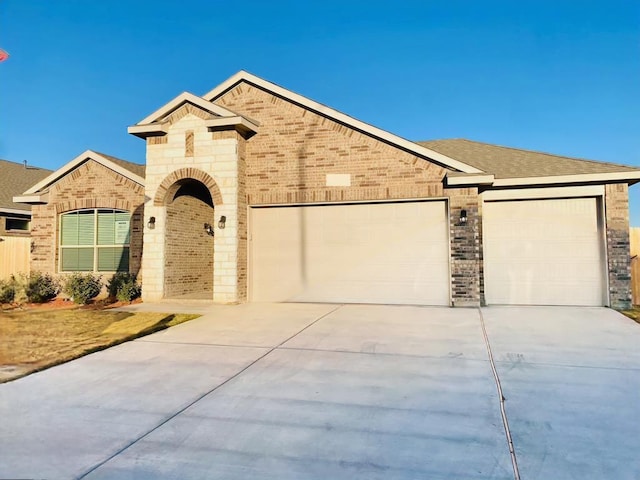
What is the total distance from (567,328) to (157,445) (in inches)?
306

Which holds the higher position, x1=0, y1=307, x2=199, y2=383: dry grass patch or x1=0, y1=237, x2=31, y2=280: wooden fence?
x1=0, y1=237, x2=31, y2=280: wooden fence

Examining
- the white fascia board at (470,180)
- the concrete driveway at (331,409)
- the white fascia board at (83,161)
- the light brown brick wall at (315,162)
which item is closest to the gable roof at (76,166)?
the white fascia board at (83,161)

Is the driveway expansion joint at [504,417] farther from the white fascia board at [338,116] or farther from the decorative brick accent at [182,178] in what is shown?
the decorative brick accent at [182,178]

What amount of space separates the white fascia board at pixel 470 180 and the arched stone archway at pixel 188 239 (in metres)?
6.41

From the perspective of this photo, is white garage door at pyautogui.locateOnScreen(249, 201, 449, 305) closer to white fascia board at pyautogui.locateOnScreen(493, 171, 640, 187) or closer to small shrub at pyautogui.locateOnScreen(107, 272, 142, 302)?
white fascia board at pyautogui.locateOnScreen(493, 171, 640, 187)

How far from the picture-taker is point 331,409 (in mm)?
4180

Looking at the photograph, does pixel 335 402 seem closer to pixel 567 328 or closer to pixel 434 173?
pixel 567 328

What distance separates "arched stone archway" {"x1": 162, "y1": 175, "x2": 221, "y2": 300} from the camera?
41.0ft

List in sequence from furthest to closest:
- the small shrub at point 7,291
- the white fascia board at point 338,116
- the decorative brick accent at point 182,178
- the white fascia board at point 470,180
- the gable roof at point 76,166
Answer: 1. the gable roof at point 76,166
2. the small shrub at point 7,291
3. the decorative brick accent at point 182,178
4. the white fascia board at point 338,116
5. the white fascia board at point 470,180

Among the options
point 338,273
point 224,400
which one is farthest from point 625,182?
point 224,400

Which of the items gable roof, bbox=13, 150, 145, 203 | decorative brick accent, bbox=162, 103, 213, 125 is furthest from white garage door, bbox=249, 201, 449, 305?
gable roof, bbox=13, 150, 145, 203

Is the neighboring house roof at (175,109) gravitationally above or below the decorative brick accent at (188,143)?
above

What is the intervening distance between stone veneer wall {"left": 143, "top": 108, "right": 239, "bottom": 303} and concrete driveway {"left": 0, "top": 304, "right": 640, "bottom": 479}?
466cm

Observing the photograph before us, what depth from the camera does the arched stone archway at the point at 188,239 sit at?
12500mm
